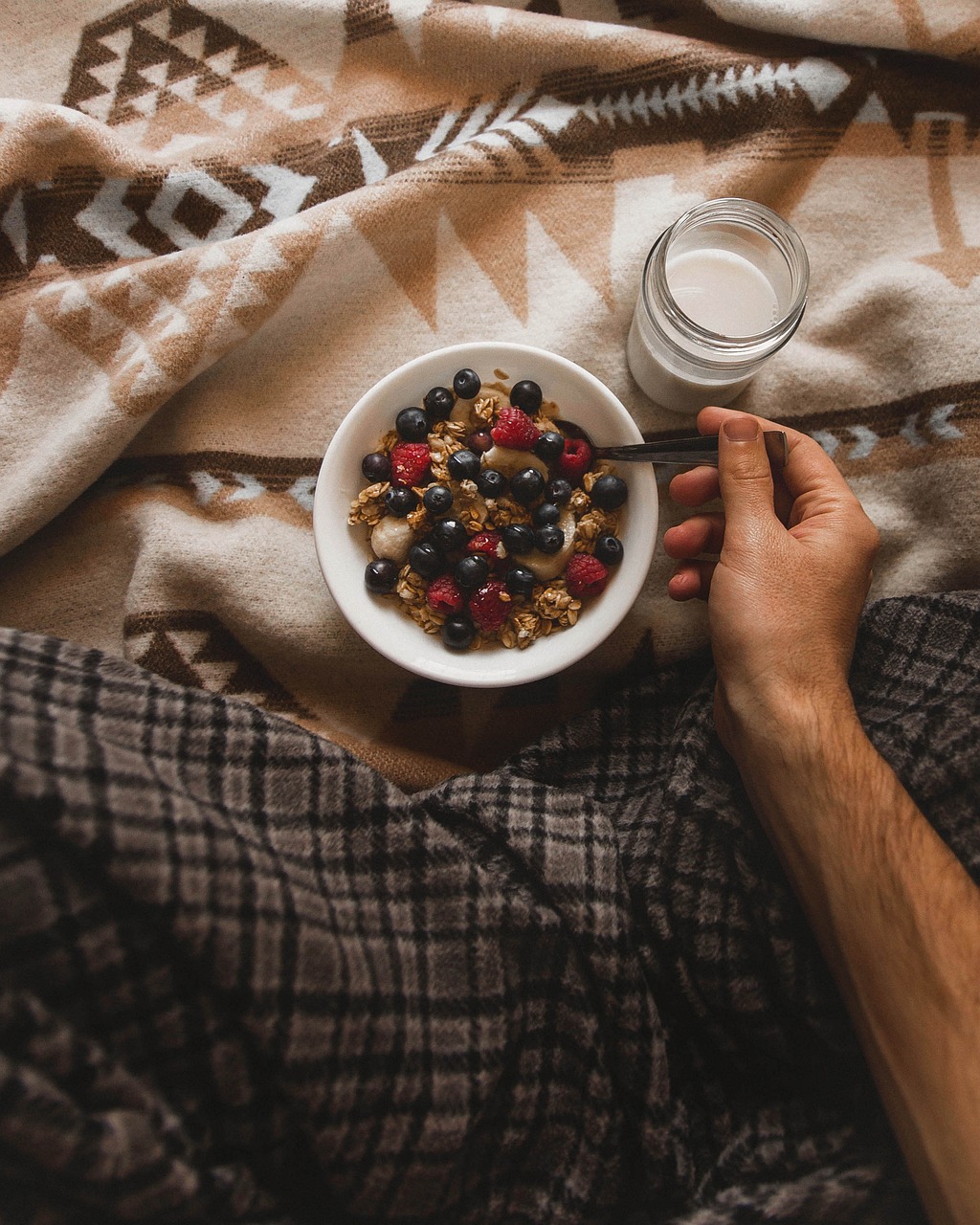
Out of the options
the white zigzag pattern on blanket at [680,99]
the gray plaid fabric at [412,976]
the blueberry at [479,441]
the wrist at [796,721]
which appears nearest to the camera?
the gray plaid fabric at [412,976]

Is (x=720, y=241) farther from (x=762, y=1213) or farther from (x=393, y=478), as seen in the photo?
(x=762, y=1213)

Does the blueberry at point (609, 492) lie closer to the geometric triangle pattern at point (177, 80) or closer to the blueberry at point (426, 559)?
the blueberry at point (426, 559)

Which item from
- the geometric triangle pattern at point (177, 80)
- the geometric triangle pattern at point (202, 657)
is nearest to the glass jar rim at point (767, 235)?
the geometric triangle pattern at point (177, 80)

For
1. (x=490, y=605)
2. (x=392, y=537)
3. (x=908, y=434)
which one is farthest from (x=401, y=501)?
(x=908, y=434)

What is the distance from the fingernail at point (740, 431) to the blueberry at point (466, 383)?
257 mm

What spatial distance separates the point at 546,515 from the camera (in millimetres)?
857

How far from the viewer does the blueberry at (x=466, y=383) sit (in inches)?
34.4

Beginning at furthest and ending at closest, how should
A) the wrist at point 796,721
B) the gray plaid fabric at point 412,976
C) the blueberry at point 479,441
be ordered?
the blueberry at point 479,441
the wrist at point 796,721
the gray plaid fabric at point 412,976

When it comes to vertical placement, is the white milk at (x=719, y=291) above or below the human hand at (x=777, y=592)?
above

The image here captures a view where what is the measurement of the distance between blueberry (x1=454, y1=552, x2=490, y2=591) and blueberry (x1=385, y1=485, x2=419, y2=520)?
8 cm

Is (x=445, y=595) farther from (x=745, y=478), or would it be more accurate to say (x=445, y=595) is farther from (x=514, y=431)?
(x=745, y=478)

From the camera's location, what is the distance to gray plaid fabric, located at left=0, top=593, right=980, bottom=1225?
663 millimetres

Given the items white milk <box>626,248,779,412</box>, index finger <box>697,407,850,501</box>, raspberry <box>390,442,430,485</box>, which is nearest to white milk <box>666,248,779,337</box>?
white milk <box>626,248,779,412</box>

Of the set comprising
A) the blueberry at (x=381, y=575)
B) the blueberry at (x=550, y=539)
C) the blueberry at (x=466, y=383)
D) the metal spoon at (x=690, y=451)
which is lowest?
the blueberry at (x=381, y=575)
